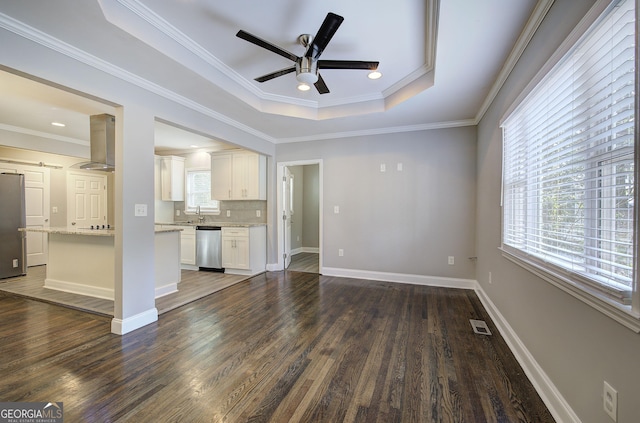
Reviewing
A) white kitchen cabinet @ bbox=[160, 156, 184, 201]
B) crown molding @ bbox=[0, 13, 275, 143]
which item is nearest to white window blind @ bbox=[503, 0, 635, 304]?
crown molding @ bbox=[0, 13, 275, 143]

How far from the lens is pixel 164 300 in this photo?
3.38 meters

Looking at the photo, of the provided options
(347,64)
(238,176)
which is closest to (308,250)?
(238,176)

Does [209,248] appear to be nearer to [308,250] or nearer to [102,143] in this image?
[102,143]

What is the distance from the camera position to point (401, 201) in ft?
13.9

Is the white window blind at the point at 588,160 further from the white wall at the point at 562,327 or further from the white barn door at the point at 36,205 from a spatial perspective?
the white barn door at the point at 36,205

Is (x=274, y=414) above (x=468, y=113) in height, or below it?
below

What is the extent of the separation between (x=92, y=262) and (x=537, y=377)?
4.82 meters

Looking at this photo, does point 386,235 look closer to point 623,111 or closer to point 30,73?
point 623,111

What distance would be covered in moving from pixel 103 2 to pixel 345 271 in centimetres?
421

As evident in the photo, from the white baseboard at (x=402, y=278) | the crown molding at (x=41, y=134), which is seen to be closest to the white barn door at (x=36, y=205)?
the crown molding at (x=41, y=134)

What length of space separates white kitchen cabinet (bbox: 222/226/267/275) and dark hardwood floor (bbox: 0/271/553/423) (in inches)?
59.8

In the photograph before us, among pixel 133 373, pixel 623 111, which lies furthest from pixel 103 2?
pixel 623 111

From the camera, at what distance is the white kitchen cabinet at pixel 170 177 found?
18.7ft

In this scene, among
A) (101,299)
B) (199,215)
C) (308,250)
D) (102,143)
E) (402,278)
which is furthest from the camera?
(308,250)
